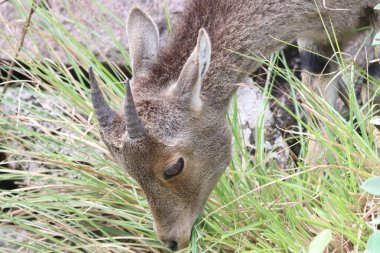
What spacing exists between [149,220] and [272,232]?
105 cm

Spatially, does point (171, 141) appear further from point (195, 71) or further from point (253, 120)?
→ point (253, 120)

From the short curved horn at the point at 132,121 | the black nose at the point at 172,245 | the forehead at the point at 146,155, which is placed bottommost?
the black nose at the point at 172,245

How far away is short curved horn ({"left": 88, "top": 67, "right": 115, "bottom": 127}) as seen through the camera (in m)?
4.07

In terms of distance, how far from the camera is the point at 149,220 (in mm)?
4852

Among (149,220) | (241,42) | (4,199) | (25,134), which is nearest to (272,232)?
(149,220)

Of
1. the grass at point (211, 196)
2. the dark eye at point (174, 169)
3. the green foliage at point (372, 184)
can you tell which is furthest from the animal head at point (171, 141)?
the green foliage at point (372, 184)

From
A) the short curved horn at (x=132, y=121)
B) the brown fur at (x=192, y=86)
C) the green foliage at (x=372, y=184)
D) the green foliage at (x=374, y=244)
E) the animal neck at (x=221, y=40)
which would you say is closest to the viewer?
the green foliage at (x=374, y=244)

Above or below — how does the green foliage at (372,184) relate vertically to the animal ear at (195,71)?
above

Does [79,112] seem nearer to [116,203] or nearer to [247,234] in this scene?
[116,203]

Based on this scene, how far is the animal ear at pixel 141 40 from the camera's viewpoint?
182 inches

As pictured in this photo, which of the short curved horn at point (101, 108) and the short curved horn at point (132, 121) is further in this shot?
the short curved horn at point (101, 108)

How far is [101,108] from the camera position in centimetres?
414

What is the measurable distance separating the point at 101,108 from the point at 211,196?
49.0 inches

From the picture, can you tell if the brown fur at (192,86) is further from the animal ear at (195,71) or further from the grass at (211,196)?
the grass at (211,196)
